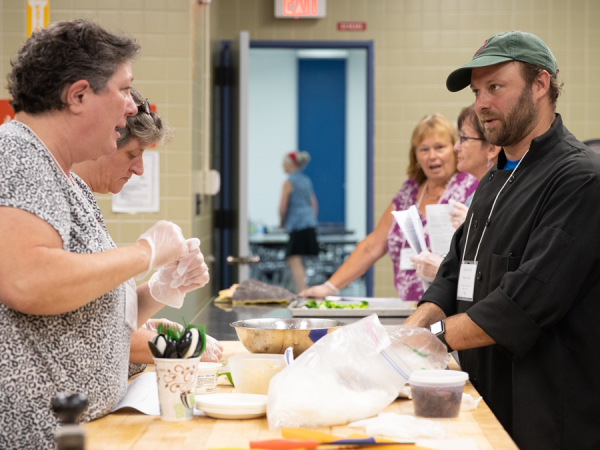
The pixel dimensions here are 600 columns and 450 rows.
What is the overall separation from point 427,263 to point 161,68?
1.78 m

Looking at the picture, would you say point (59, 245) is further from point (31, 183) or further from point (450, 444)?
point (450, 444)

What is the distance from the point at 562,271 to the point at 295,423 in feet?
2.58

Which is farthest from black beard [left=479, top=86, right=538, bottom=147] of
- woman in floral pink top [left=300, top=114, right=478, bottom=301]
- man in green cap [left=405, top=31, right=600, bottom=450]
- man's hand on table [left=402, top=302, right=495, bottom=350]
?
woman in floral pink top [left=300, top=114, right=478, bottom=301]

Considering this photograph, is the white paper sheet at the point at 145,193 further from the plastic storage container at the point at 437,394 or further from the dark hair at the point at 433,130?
the plastic storage container at the point at 437,394

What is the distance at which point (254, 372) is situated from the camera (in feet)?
4.64

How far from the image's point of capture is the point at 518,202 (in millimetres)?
1774

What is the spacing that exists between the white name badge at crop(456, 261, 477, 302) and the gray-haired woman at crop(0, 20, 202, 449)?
0.98 m

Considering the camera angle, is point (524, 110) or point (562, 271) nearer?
point (562, 271)

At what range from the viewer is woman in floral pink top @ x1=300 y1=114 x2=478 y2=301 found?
3262mm

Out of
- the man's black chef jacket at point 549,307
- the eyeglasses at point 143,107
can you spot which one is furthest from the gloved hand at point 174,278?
the man's black chef jacket at point 549,307

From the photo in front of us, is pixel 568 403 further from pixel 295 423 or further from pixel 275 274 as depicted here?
pixel 275 274

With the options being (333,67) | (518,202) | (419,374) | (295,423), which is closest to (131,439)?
(295,423)

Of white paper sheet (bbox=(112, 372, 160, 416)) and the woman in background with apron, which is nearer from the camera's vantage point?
white paper sheet (bbox=(112, 372, 160, 416))

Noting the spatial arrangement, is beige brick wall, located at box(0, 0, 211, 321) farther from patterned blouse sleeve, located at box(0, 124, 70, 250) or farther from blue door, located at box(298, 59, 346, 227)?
blue door, located at box(298, 59, 346, 227)
